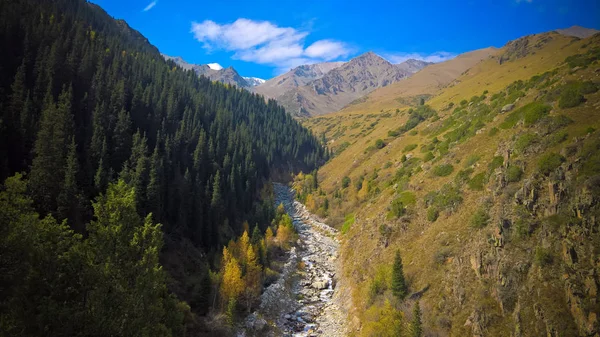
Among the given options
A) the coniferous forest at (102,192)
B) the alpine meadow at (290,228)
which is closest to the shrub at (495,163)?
the alpine meadow at (290,228)

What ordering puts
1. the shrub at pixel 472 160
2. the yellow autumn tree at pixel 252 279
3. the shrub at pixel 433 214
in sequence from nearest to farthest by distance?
the shrub at pixel 433 214, the yellow autumn tree at pixel 252 279, the shrub at pixel 472 160

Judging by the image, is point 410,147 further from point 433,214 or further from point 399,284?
point 399,284

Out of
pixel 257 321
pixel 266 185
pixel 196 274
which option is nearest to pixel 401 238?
pixel 257 321

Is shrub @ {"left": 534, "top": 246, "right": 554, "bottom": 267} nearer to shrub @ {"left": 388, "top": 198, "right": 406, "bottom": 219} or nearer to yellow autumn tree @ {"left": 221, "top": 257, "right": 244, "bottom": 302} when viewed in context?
shrub @ {"left": 388, "top": 198, "right": 406, "bottom": 219}

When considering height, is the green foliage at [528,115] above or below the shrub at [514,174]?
above

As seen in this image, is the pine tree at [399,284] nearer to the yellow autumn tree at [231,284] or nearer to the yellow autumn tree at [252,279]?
the yellow autumn tree at [231,284]

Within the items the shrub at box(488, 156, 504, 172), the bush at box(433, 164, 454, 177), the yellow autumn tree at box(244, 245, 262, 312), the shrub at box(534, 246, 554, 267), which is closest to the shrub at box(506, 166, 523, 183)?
the shrub at box(488, 156, 504, 172)

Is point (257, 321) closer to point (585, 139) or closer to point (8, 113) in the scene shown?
point (585, 139)
